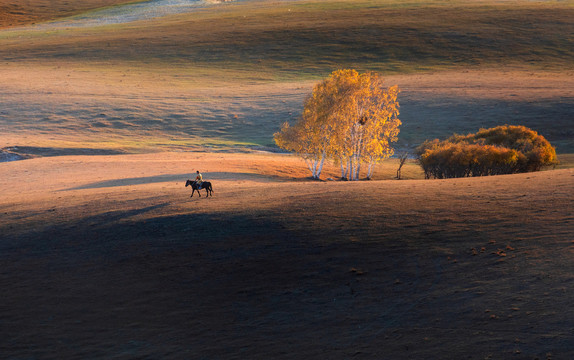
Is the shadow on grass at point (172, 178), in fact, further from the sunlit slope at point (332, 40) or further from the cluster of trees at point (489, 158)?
the sunlit slope at point (332, 40)

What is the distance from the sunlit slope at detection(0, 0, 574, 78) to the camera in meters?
82.2

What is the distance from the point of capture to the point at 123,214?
19.7m

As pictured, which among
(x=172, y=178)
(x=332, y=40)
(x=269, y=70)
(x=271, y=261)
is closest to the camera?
(x=271, y=261)

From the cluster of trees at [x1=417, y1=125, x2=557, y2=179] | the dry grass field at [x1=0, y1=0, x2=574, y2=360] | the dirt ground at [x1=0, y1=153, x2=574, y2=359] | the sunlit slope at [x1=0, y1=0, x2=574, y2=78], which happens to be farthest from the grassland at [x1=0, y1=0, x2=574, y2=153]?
the dirt ground at [x1=0, y1=153, x2=574, y2=359]

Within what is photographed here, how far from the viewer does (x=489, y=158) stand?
33.9 meters

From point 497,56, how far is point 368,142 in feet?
172

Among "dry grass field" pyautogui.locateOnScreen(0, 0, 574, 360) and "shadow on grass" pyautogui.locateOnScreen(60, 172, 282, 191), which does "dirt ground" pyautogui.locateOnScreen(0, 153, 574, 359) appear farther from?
"shadow on grass" pyautogui.locateOnScreen(60, 172, 282, 191)

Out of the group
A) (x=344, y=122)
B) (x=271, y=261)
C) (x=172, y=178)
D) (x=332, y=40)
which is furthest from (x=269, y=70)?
(x=271, y=261)

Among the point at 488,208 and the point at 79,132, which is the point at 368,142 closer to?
the point at 488,208

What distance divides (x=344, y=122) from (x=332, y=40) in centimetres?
5479

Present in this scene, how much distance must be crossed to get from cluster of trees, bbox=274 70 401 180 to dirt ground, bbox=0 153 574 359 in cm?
1706

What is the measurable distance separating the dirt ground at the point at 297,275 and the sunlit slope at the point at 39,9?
124973 millimetres

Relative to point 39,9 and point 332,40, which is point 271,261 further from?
point 39,9

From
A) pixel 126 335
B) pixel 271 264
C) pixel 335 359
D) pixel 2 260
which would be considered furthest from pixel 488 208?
pixel 2 260
